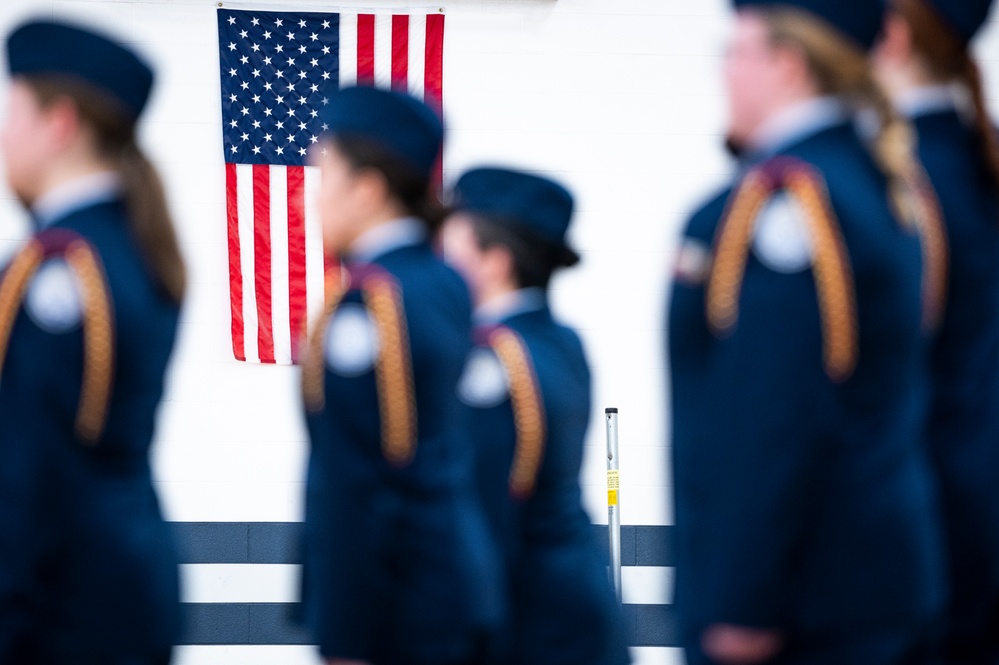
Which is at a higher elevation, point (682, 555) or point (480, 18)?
point (480, 18)

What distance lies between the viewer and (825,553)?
1.63 meters

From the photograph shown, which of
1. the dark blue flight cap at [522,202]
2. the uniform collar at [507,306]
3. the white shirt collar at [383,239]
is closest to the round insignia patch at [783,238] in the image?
the white shirt collar at [383,239]

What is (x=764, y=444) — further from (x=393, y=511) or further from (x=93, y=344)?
(x=93, y=344)

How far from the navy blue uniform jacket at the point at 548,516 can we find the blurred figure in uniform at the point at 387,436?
0.40 metres

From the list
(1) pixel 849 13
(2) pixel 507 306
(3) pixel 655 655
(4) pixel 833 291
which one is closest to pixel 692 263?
(4) pixel 833 291

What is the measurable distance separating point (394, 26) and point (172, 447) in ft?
6.40

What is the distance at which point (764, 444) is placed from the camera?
5.20 feet

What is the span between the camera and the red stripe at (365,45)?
18.1 feet

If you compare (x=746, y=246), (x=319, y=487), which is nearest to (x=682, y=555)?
(x=746, y=246)

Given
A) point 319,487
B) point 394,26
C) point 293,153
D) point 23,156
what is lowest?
point 319,487

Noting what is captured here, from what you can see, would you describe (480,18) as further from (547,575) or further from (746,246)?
(746,246)

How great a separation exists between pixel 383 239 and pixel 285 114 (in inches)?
141

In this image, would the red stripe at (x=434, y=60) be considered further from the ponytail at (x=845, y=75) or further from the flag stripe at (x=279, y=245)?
the ponytail at (x=845, y=75)

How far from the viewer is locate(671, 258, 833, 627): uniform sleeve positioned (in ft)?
5.18
